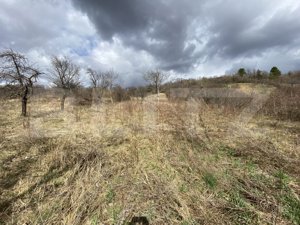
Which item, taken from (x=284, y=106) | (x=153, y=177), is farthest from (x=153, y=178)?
(x=284, y=106)

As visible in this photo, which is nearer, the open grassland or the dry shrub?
the open grassland

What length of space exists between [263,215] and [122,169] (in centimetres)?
218

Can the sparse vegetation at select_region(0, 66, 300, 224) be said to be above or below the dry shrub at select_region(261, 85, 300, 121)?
below

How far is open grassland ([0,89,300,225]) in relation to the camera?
2.41 metres

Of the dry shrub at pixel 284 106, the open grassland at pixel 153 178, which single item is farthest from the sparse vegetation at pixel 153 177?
the dry shrub at pixel 284 106

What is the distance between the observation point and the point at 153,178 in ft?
10.5

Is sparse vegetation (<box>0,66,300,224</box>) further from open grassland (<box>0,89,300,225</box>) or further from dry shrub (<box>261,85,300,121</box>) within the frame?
dry shrub (<box>261,85,300,121</box>)

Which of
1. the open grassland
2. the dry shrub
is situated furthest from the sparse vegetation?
the dry shrub

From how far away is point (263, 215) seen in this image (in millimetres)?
2312

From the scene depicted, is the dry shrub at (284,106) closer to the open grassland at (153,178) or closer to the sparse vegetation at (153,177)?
the sparse vegetation at (153,177)

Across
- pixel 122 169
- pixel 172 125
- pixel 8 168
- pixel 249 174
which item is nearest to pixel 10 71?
pixel 8 168

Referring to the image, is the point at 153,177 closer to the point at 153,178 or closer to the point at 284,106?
the point at 153,178

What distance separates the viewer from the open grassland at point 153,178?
2406 millimetres

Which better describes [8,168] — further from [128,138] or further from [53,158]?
[128,138]
